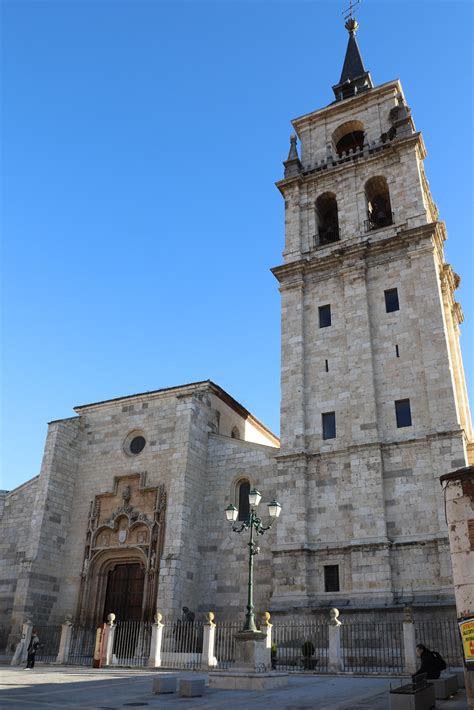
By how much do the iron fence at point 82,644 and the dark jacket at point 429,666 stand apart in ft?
42.9

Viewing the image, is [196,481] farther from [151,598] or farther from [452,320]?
[452,320]

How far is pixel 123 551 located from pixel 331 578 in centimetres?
883

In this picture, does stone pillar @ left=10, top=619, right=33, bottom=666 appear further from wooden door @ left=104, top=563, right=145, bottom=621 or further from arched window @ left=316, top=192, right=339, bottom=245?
arched window @ left=316, top=192, right=339, bottom=245

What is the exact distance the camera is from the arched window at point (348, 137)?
28.7 meters

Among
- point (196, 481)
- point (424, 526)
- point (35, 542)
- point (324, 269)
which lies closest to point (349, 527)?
point (424, 526)

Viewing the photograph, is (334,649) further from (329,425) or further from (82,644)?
(82,644)

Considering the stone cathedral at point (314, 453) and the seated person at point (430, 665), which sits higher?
the stone cathedral at point (314, 453)

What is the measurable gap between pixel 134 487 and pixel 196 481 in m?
3.21

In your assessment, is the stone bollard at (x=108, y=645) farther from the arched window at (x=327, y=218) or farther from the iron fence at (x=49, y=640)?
the arched window at (x=327, y=218)

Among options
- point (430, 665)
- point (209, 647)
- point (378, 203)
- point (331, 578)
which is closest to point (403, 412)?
point (331, 578)

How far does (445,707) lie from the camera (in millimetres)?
8359

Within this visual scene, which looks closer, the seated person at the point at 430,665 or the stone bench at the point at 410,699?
the stone bench at the point at 410,699

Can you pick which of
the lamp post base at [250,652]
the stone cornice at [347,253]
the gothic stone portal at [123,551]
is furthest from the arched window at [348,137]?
the lamp post base at [250,652]

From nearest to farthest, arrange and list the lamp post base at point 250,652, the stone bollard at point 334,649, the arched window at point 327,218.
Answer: the lamp post base at point 250,652 → the stone bollard at point 334,649 → the arched window at point 327,218
